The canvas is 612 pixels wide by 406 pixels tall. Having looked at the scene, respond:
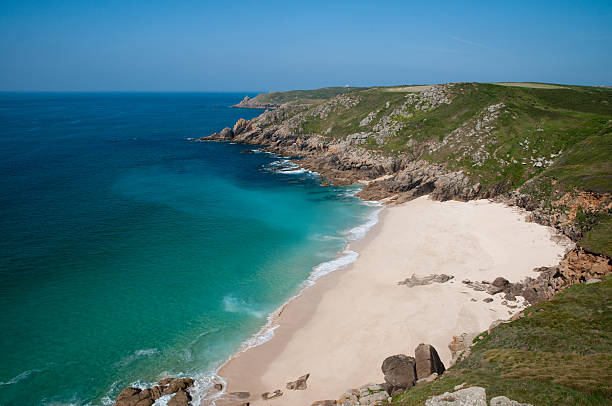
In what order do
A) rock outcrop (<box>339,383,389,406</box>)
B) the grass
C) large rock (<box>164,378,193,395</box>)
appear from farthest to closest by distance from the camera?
1. the grass
2. large rock (<box>164,378,193,395</box>)
3. rock outcrop (<box>339,383,389,406</box>)

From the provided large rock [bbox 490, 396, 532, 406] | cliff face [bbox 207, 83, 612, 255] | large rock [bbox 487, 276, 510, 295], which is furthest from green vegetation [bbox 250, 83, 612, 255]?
large rock [bbox 490, 396, 532, 406]

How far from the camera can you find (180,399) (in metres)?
23.3

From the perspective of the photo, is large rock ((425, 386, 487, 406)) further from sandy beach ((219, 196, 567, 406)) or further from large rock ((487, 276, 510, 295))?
large rock ((487, 276, 510, 295))

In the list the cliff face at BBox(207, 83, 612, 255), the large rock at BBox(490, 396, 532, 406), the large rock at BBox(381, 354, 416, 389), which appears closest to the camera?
the large rock at BBox(490, 396, 532, 406)

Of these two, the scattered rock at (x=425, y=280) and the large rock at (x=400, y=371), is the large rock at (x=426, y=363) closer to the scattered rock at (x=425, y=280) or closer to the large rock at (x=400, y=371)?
the large rock at (x=400, y=371)

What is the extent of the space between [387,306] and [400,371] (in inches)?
410

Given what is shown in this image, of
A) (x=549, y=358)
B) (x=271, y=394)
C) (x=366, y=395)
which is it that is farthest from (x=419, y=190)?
(x=271, y=394)

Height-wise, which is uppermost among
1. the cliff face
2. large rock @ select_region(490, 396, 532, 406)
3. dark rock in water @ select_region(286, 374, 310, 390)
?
the cliff face

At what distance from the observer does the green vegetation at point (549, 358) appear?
1620 centimetres

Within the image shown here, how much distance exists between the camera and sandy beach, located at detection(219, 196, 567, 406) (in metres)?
26.0

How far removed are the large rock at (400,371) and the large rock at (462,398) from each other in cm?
450

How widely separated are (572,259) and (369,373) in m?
21.7

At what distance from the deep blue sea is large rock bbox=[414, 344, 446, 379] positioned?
532 inches

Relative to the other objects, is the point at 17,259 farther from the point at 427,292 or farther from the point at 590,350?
the point at 590,350
